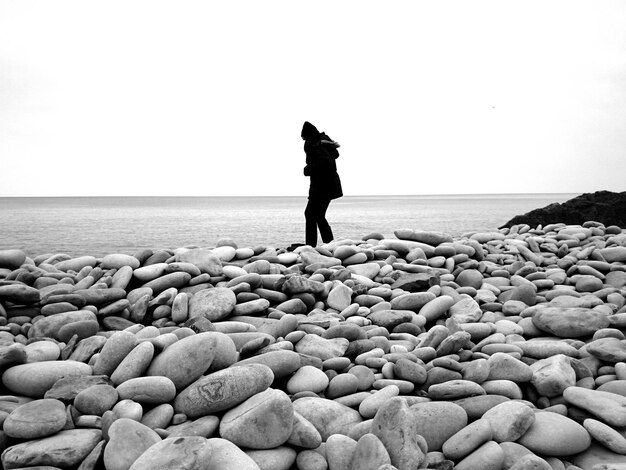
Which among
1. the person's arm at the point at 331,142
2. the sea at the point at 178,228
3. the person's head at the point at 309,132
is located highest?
the person's head at the point at 309,132

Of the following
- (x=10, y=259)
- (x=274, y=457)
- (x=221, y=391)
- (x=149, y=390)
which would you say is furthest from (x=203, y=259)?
(x=274, y=457)

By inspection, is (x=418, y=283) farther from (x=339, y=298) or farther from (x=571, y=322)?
(x=571, y=322)

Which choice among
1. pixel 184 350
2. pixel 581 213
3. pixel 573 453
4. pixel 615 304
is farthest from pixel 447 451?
pixel 581 213

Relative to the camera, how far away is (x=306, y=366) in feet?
12.0

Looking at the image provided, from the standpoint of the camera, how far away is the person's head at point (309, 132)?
8.23 m

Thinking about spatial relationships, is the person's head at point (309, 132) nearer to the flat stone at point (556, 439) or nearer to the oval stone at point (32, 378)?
the oval stone at point (32, 378)

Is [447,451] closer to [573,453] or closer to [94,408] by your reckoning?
[573,453]

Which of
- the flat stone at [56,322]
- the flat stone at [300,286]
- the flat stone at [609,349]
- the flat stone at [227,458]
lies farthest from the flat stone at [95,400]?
the flat stone at [609,349]

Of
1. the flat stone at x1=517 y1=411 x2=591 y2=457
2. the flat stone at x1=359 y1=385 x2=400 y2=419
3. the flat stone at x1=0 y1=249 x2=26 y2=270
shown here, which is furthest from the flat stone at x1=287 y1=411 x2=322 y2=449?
the flat stone at x1=0 y1=249 x2=26 y2=270

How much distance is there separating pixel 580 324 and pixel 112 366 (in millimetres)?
3780

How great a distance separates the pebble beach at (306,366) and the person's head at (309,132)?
105 inches

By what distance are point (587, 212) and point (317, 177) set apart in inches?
269

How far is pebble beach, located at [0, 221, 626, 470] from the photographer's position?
2.81 m

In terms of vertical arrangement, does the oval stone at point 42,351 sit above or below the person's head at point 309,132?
below
